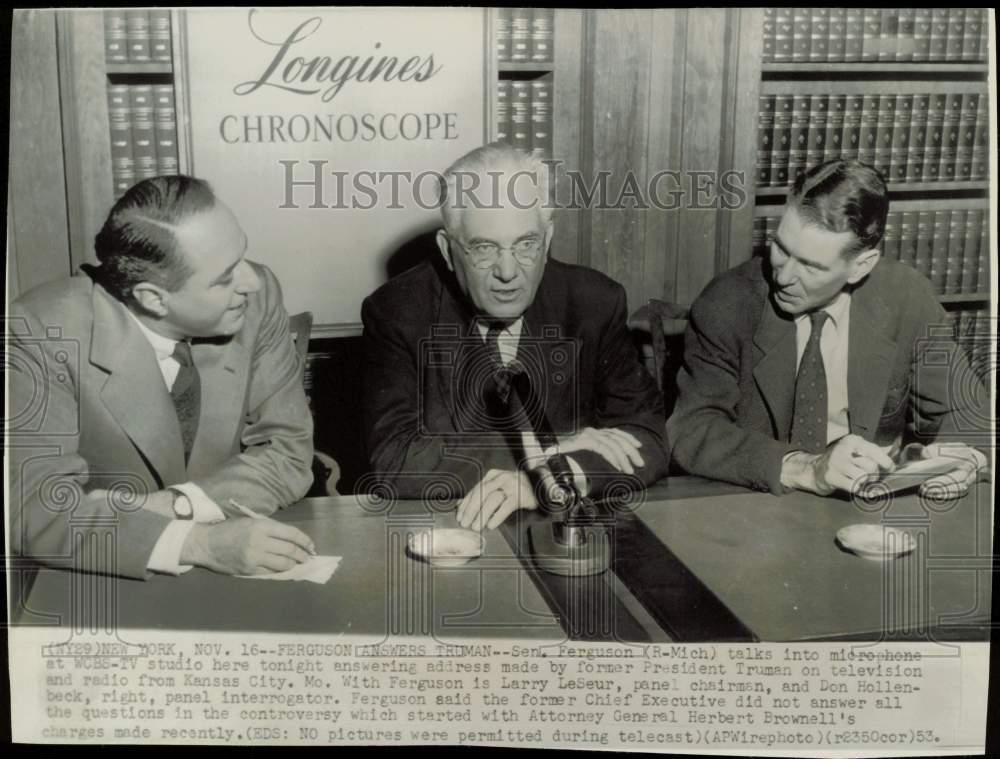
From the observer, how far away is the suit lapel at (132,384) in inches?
78.3

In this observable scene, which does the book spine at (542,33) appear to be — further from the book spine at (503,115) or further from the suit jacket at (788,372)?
the suit jacket at (788,372)

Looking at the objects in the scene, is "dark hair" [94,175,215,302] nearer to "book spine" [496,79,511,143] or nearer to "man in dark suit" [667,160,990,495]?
"book spine" [496,79,511,143]

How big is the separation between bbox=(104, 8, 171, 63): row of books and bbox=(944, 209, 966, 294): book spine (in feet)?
5.65

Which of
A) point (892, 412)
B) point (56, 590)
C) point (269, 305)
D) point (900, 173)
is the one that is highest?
point (900, 173)

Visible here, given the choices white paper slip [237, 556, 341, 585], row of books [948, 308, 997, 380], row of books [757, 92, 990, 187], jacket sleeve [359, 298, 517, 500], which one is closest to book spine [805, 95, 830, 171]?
row of books [757, 92, 990, 187]

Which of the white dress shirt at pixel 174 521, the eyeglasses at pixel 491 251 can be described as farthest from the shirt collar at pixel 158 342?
the eyeglasses at pixel 491 251

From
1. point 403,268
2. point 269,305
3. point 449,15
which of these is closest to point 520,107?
point 449,15

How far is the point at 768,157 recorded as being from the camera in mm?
2109

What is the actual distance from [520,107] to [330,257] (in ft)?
1.72

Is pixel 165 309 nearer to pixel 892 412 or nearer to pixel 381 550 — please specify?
pixel 381 550

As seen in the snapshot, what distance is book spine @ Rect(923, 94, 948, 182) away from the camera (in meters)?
2.09

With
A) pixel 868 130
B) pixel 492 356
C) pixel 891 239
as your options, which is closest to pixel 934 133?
pixel 868 130

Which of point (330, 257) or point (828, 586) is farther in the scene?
point (330, 257)

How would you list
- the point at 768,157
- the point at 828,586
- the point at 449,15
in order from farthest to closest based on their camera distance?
the point at 768,157, the point at 449,15, the point at 828,586
